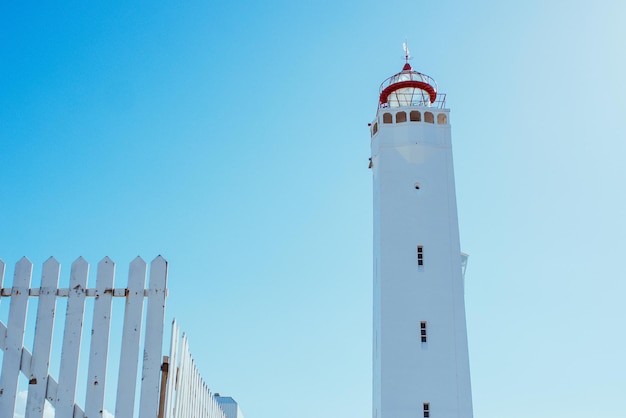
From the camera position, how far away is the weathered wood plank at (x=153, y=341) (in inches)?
283

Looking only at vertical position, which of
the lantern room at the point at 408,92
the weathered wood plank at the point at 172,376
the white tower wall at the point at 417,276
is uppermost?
the lantern room at the point at 408,92

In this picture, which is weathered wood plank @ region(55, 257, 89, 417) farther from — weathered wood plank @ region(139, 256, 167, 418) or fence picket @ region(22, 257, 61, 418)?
weathered wood plank @ region(139, 256, 167, 418)

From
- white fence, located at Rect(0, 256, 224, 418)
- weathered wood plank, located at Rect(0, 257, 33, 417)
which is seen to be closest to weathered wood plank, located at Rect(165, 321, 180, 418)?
white fence, located at Rect(0, 256, 224, 418)

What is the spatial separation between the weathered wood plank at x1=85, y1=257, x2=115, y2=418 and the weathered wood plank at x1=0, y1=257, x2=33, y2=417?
29.7 inches

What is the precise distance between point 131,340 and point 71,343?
589 millimetres

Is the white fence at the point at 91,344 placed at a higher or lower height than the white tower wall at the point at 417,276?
lower

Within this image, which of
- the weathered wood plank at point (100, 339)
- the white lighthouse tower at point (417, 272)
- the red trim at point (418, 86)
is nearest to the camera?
the weathered wood plank at point (100, 339)

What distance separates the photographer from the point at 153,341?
734 cm

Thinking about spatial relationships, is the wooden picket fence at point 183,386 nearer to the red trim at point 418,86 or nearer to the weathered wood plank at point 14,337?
the weathered wood plank at point 14,337

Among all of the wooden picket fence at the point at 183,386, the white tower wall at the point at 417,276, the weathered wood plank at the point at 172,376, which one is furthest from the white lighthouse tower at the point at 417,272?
the weathered wood plank at the point at 172,376

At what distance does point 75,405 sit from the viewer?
7207mm

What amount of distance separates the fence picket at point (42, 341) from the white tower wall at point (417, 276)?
65.7ft

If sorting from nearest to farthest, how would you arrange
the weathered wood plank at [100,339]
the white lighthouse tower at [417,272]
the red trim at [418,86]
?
the weathered wood plank at [100,339], the white lighthouse tower at [417,272], the red trim at [418,86]

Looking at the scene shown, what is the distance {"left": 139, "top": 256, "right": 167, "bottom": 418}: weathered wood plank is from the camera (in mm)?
7191
